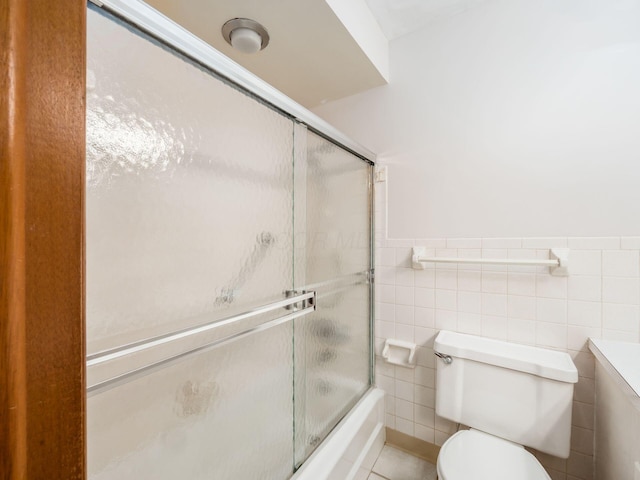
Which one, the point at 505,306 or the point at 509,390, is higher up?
the point at 505,306

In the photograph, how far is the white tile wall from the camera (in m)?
1.13

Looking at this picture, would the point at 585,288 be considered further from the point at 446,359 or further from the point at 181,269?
the point at 181,269

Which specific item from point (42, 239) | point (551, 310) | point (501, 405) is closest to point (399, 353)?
point (501, 405)

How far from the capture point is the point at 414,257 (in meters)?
1.50

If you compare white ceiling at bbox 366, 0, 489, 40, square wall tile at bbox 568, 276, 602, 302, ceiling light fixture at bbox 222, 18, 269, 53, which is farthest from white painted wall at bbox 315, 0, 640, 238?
ceiling light fixture at bbox 222, 18, 269, 53

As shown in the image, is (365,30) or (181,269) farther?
(365,30)

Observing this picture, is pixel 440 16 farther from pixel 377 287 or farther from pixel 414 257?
pixel 377 287

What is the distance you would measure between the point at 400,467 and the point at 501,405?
0.67 meters

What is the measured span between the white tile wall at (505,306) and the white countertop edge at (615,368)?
58 mm

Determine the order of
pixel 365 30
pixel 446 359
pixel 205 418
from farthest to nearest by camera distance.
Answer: pixel 365 30 < pixel 446 359 < pixel 205 418

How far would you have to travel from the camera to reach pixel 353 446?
4.22 ft

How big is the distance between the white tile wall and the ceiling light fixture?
961mm

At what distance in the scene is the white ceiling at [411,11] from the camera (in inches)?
54.0

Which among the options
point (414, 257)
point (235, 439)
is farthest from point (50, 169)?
point (414, 257)
